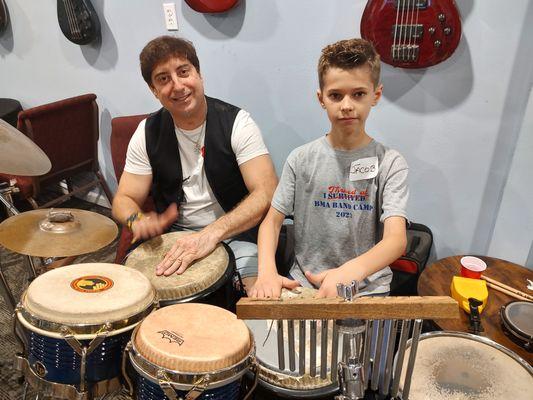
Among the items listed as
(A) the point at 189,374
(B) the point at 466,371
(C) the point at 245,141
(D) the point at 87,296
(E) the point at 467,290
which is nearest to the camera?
(A) the point at 189,374

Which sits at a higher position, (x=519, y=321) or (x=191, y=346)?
(x=191, y=346)

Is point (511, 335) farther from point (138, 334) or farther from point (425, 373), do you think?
point (138, 334)

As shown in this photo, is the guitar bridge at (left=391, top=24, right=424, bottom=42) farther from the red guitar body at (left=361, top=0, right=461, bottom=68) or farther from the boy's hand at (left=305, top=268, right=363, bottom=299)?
the boy's hand at (left=305, top=268, right=363, bottom=299)

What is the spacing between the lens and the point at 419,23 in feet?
6.00

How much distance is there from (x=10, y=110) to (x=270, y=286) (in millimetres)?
2992

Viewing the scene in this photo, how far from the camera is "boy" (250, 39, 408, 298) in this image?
57.1 inches

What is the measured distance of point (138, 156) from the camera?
81.4 inches

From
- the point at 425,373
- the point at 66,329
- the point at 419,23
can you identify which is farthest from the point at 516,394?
the point at 419,23

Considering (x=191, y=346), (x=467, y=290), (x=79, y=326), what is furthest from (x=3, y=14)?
(x=467, y=290)

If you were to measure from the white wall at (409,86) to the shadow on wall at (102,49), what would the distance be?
11mm

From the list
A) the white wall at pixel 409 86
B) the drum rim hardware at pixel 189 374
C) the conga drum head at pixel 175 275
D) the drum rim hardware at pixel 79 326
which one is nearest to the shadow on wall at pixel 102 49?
the white wall at pixel 409 86

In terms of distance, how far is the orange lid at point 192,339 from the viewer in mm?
1142

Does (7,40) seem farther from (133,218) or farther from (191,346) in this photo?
(191,346)

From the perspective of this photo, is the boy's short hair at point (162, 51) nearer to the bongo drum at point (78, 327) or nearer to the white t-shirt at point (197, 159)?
the white t-shirt at point (197, 159)
